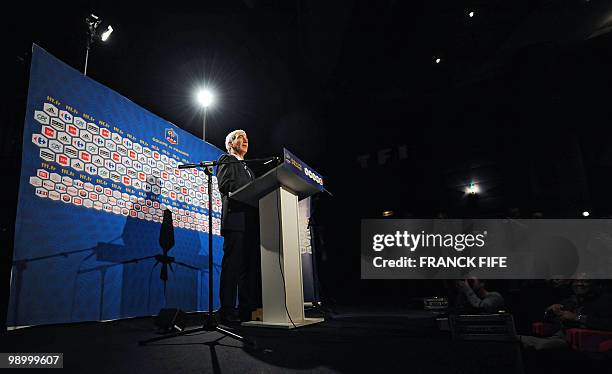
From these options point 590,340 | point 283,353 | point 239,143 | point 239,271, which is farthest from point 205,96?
point 590,340

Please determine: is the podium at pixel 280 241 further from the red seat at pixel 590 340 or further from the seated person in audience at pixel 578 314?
the red seat at pixel 590 340

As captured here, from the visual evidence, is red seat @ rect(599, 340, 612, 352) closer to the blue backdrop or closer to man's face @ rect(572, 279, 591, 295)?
man's face @ rect(572, 279, 591, 295)

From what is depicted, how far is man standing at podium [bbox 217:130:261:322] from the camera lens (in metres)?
2.62

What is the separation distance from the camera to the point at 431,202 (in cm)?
882

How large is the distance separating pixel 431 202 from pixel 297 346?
801 cm

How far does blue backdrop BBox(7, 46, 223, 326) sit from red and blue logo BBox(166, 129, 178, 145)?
0.02 m

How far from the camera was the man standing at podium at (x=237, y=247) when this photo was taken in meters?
2.62

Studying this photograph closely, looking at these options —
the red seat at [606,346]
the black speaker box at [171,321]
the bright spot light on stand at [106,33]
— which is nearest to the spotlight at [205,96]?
the bright spot light on stand at [106,33]

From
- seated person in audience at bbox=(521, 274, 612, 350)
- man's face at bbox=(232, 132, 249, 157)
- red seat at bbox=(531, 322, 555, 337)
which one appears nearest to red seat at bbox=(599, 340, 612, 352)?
seated person in audience at bbox=(521, 274, 612, 350)

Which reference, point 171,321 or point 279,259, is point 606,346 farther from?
point 171,321

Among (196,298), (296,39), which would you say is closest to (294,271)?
(196,298)

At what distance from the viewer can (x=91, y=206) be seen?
3049 mm

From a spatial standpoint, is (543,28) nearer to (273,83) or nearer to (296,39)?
(296,39)

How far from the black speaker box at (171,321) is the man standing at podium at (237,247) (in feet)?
1.39
